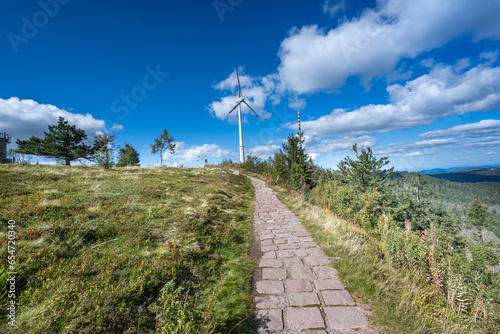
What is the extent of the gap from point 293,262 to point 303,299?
4.50 ft

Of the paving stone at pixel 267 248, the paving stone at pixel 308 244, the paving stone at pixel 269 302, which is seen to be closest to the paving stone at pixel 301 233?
the paving stone at pixel 308 244

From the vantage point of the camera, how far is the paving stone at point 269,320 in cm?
286

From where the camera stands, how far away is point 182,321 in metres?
2.57

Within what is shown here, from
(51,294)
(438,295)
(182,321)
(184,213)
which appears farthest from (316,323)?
(184,213)

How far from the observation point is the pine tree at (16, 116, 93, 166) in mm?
29875

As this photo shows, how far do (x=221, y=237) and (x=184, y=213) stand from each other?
2.03m

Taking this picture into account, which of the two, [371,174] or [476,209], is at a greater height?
[371,174]

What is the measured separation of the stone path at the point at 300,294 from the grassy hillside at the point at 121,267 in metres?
0.40

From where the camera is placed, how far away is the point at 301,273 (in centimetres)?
429

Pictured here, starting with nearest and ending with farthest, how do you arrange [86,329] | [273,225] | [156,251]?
[86,329], [156,251], [273,225]

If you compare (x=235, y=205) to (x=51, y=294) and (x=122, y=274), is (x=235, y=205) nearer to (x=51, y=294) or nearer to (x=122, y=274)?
(x=122, y=274)

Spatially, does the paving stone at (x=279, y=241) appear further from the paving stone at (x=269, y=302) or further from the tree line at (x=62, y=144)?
the tree line at (x=62, y=144)

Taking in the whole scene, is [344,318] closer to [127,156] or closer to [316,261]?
[316,261]

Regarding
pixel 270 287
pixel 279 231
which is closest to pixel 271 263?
pixel 270 287
